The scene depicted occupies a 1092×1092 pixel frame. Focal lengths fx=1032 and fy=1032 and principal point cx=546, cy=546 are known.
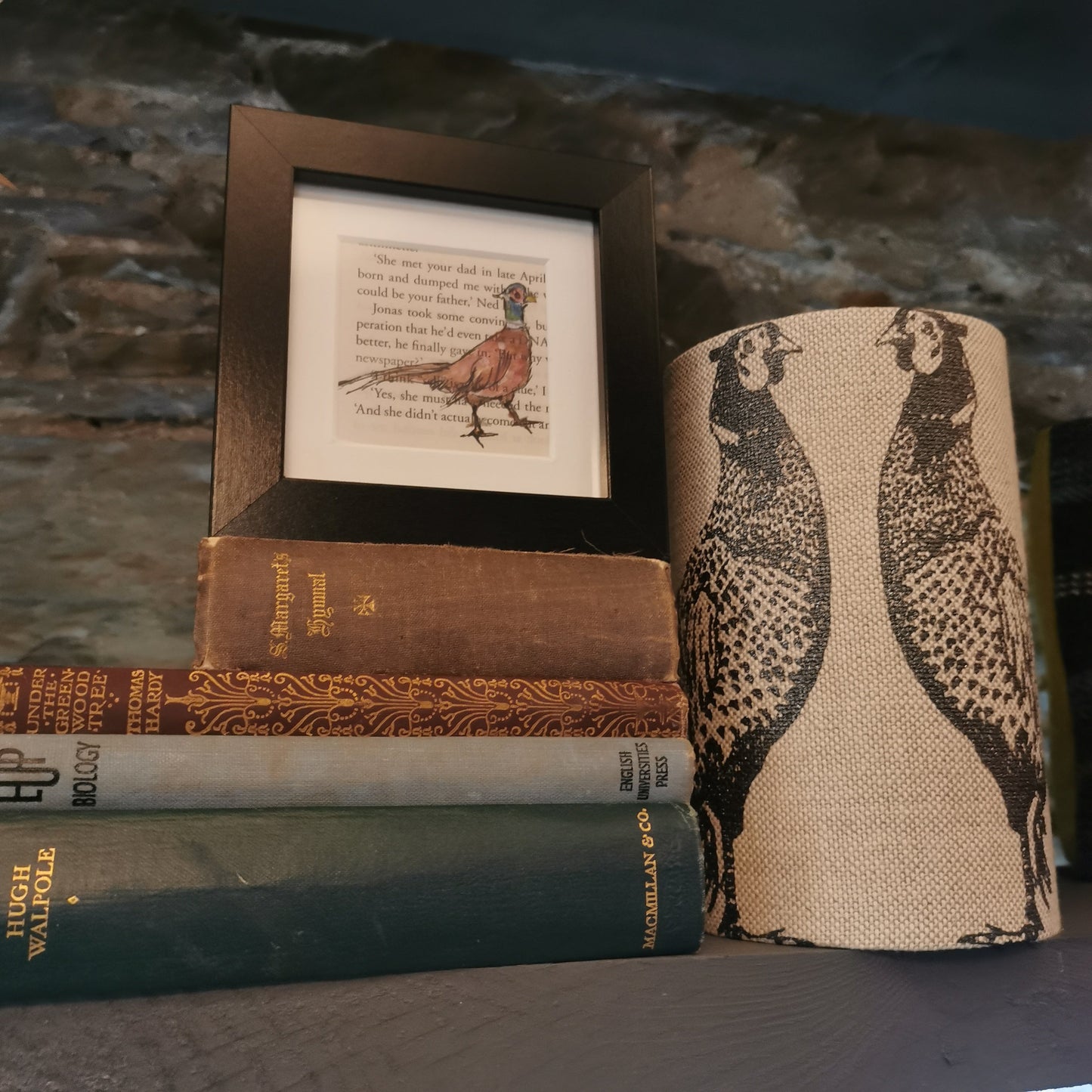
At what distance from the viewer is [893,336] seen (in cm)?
62

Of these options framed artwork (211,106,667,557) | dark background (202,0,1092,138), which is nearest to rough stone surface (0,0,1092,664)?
dark background (202,0,1092,138)

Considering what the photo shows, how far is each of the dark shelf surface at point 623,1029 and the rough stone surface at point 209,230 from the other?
1.14 ft

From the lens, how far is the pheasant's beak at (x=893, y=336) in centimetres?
61

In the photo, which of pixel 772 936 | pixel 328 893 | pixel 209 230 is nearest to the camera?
pixel 328 893

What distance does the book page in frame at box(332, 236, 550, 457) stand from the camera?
63cm

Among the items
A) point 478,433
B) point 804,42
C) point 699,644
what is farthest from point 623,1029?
point 804,42

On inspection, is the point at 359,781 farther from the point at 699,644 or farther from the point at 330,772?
the point at 699,644

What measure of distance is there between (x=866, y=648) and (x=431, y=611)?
0.24 m

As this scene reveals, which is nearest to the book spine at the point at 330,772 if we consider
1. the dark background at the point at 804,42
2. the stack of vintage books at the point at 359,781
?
the stack of vintage books at the point at 359,781

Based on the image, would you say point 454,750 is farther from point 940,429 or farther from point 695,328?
point 695,328

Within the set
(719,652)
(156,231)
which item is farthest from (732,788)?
(156,231)

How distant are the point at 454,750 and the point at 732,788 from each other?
18 cm

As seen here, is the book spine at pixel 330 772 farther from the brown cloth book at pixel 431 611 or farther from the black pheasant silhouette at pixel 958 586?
the black pheasant silhouette at pixel 958 586

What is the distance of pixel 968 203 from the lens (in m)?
0.96
